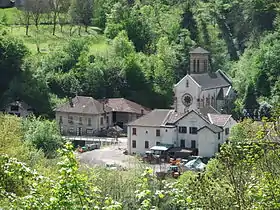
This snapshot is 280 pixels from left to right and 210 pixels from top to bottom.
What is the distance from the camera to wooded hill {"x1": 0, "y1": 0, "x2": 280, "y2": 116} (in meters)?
41.2

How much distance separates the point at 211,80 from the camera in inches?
1603

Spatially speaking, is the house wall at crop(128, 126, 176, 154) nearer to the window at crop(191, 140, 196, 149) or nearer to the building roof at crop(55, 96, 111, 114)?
the window at crop(191, 140, 196, 149)

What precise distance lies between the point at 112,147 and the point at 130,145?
1067 millimetres

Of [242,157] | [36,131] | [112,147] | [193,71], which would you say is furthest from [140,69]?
[242,157]

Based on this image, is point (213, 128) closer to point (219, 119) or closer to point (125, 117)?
point (219, 119)

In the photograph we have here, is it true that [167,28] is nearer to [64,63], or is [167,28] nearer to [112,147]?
[64,63]

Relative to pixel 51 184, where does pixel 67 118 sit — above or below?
below

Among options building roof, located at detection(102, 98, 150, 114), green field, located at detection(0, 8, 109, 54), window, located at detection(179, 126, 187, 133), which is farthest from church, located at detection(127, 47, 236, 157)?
A: green field, located at detection(0, 8, 109, 54)

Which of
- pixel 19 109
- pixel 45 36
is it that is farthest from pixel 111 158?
pixel 45 36

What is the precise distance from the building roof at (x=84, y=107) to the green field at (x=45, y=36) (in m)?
7.07

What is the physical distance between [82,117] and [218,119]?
8015 mm

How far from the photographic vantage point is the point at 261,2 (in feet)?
159

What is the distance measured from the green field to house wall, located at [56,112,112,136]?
7.77 metres

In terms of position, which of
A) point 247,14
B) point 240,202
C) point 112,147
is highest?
point 247,14
